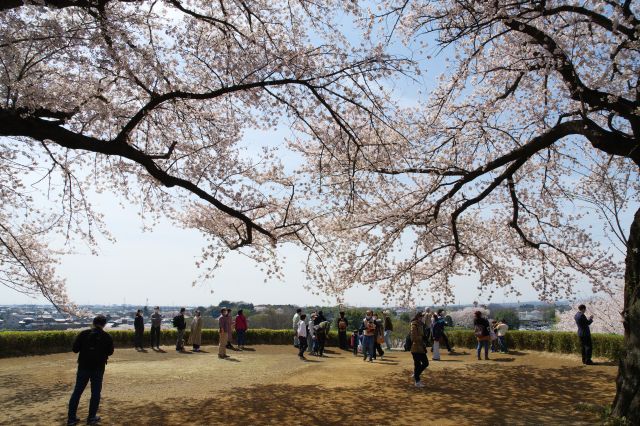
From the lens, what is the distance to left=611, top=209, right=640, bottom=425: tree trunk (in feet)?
20.8

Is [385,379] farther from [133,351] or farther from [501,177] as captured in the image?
[133,351]

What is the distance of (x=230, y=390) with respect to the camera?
29.7 feet

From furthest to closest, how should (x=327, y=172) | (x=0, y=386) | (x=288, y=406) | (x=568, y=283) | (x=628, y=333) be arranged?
(x=568, y=283), (x=327, y=172), (x=0, y=386), (x=288, y=406), (x=628, y=333)

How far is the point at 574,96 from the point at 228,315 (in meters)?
12.5

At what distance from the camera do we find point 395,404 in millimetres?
7898

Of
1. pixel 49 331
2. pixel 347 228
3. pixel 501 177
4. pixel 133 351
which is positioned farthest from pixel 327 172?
pixel 49 331

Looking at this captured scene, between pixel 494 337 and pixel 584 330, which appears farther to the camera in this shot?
pixel 494 337

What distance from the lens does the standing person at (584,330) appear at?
1177cm

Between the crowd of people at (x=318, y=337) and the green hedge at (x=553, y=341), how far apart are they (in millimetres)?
1034

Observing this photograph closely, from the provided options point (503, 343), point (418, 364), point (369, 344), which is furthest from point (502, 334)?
point (418, 364)

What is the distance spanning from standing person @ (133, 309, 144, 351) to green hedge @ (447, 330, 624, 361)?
13.2m

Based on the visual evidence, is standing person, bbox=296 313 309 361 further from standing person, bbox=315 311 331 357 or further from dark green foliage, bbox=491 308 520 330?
dark green foliage, bbox=491 308 520 330

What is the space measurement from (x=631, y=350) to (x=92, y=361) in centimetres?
843

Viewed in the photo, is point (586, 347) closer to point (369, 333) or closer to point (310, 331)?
point (369, 333)
